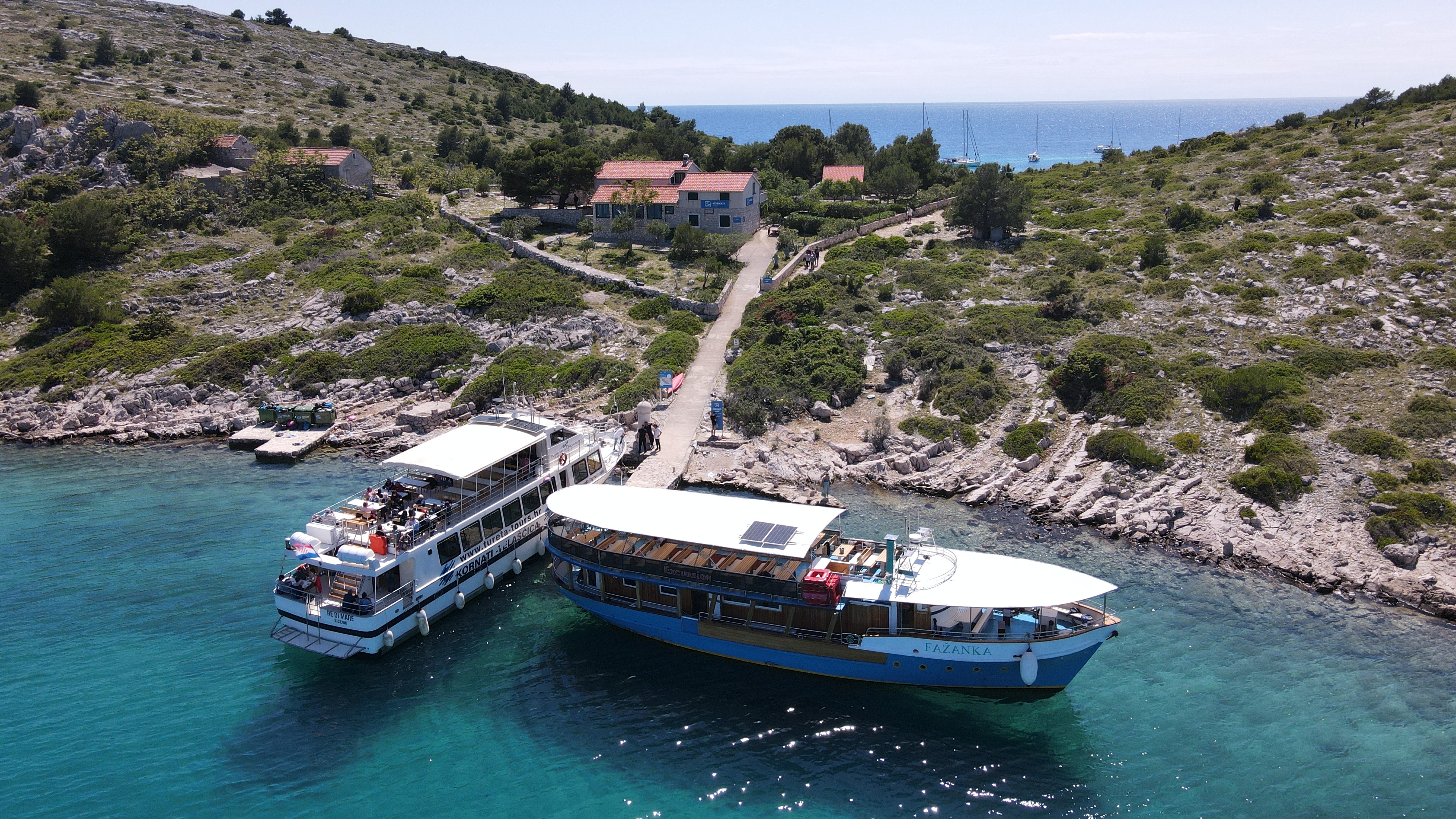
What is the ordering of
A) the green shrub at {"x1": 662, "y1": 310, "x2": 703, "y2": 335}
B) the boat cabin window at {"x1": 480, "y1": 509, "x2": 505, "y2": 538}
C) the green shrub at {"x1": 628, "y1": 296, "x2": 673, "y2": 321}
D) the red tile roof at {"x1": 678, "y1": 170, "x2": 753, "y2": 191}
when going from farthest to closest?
1. the red tile roof at {"x1": 678, "y1": 170, "x2": 753, "y2": 191}
2. the green shrub at {"x1": 628, "y1": 296, "x2": 673, "y2": 321}
3. the green shrub at {"x1": 662, "y1": 310, "x2": 703, "y2": 335}
4. the boat cabin window at {"x1": 480, "y1": 509, "x2": 505, "y2": 538}

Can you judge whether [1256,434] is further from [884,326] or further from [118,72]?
[118,72]

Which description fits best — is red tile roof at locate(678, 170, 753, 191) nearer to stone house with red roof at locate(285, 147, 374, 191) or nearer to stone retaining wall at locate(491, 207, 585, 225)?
stone retaining wall at locate(491, 207, 585, 225)

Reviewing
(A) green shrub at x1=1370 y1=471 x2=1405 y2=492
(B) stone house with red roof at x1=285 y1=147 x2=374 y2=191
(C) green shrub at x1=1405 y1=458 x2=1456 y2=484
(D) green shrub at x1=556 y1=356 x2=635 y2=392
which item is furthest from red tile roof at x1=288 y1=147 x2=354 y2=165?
(C) green shrub at x1=1405 y1=458 x2=1456 y2=484

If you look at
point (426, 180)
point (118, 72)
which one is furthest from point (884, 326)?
point (118, 72)

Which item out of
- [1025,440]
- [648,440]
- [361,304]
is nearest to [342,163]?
[361,304]

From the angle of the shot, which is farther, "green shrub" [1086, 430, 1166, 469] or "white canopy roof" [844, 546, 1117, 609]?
"green shrub" [1086, 430, 1166, 469]

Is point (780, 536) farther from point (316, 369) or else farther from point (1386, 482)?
point (316, 369)
